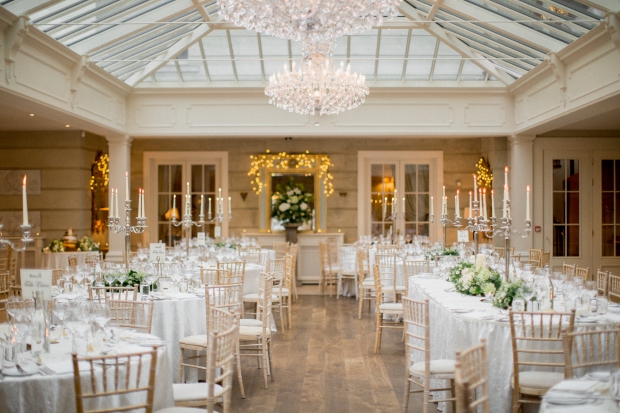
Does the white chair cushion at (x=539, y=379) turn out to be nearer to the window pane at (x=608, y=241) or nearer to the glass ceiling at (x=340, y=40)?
the glass ceiling at (x=340, y=40)

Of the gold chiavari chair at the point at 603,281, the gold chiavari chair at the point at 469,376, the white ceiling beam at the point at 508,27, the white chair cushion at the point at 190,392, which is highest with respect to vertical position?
the white ceiling beam at the point at 508,27

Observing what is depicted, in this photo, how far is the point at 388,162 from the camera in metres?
14.1

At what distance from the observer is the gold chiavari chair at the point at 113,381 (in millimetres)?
3066

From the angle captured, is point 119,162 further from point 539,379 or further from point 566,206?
point 539,379

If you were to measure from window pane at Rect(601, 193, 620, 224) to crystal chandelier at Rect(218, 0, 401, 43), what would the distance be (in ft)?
26.9

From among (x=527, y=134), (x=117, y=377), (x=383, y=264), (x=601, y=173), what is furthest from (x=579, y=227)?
(x=117, y=377)

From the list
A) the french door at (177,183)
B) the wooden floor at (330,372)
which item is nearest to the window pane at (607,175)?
the wooden floor at (330,372)

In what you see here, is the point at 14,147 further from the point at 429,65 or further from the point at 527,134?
the point at 527,134

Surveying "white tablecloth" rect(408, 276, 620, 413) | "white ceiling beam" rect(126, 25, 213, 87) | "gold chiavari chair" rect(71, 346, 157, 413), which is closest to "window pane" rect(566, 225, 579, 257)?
"white tablecloth" rect(408, 276, 620, 413)

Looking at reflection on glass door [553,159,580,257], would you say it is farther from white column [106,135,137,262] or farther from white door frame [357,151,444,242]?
white column [106,135,137,262]

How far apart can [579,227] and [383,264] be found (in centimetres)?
550

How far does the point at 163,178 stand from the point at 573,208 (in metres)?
9.08

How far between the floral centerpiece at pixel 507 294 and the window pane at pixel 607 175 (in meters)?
8.75

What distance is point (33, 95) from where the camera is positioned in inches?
A: 326
